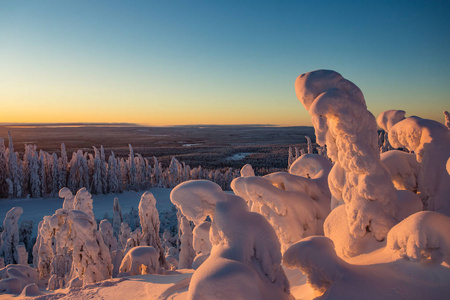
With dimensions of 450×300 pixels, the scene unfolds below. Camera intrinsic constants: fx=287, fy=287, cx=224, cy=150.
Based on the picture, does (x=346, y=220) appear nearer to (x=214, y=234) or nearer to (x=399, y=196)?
(x=399, y=196)

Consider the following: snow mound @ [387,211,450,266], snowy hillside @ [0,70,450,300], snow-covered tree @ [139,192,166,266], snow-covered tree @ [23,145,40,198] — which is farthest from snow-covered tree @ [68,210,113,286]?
snow-covered tree @ [23,145,40,198]

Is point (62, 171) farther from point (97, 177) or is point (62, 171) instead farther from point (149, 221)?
point (149, 221)

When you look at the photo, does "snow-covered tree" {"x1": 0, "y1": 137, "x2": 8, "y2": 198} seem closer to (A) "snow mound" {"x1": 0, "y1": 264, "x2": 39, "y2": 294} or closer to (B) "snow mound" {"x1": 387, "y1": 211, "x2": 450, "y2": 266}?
(A) "snow mound" {"x1": 0, "y1": 264, "x2": 39, "y2": 294}

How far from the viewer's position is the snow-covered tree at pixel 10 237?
13.3m

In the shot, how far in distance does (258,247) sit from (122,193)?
28376 mm

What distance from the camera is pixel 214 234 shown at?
3986mm

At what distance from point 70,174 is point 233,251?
2869cm

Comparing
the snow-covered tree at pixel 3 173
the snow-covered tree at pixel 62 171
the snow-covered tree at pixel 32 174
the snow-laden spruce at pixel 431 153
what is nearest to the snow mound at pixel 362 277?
the snow-laden spruce at pixel 431 153

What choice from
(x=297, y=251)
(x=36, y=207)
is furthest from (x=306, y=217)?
(x=36, y=207)

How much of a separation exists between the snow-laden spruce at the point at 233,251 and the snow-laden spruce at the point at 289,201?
1956mm

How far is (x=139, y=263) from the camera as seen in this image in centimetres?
819

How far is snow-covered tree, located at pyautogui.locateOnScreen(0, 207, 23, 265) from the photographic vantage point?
13.3 meters

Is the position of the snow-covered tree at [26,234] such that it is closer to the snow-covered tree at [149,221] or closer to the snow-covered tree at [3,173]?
the snow-covered tree at [149,221]

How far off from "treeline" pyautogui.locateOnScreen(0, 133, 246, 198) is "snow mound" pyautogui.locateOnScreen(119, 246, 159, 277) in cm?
2200
